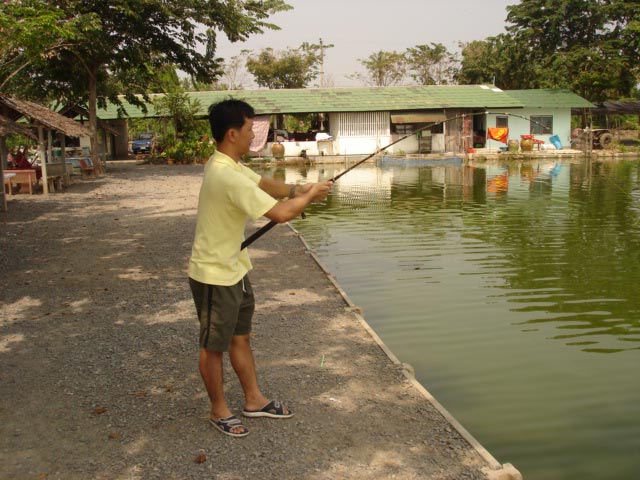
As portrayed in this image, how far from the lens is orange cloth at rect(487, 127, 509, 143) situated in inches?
1367

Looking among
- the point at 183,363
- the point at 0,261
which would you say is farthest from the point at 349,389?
the point at 0,261

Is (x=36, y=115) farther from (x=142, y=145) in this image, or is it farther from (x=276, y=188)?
(x=142, y=145)

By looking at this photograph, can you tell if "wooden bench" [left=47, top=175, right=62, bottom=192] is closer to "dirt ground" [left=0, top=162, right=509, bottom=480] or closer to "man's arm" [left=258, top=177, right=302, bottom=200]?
"dirt ground" [left=0, top=162, right=509, bottom=480]

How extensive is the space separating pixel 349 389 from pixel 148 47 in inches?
879

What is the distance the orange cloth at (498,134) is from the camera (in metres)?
34.7

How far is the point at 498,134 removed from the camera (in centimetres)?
3478

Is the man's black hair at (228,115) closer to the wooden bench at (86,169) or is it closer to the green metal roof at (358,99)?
the wooden bench at (86,169)

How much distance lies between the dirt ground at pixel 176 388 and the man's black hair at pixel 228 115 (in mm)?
1767

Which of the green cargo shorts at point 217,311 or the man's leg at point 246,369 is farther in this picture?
the man's leg at point 246,369

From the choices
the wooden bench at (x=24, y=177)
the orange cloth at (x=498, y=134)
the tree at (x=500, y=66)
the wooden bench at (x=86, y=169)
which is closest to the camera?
the wooden bench at (x=24, y=177)

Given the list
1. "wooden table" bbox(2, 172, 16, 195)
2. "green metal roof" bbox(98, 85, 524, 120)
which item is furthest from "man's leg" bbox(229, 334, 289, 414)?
"green metal roof" bbox(98, 85, 524, 120)

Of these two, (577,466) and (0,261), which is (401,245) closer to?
(0,261)

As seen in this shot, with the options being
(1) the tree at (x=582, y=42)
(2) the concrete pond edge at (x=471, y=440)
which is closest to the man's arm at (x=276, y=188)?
(2) the concrete pond edge at (x=471, y=440)

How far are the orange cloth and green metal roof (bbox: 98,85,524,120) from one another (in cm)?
129
